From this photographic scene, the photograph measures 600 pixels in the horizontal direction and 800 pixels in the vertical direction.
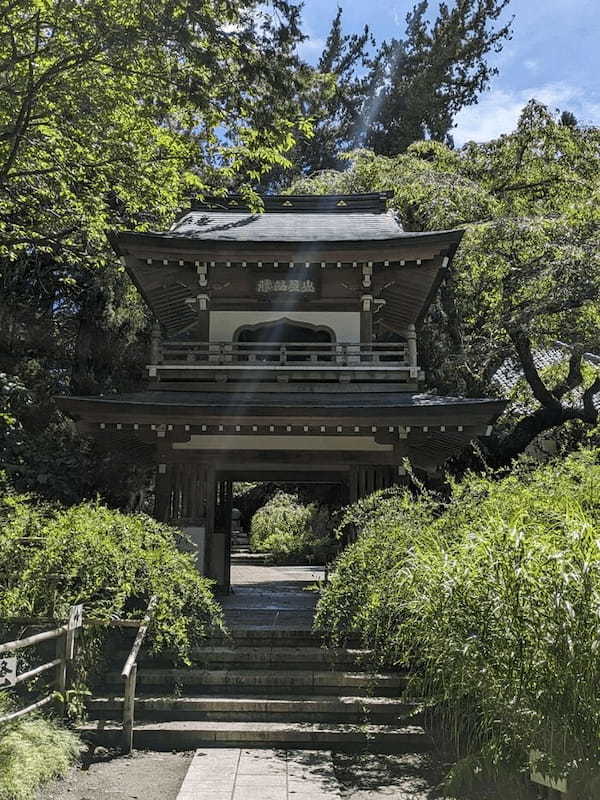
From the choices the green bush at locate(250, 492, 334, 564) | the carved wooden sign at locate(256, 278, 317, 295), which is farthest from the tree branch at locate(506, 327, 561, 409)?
the green bush at locate(250, 492, 334, 564)

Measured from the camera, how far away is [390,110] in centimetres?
2762

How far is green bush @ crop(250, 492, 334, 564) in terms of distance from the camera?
23.1 meters

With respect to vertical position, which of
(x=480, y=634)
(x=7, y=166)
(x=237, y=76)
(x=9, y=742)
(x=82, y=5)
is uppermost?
(x=82, y=5)

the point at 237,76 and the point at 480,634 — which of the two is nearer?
the point at 480,634

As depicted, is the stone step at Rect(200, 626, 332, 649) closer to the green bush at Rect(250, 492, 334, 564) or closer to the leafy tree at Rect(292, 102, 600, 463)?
the leafy tree at Rect(292, 102, 600, 463)

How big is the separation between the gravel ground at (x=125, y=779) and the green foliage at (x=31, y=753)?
4.5 inches

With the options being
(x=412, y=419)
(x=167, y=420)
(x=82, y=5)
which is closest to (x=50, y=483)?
(x=167, y=420)

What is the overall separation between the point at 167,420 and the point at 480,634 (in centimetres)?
728

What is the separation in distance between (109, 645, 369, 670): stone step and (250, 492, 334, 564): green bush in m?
13.3

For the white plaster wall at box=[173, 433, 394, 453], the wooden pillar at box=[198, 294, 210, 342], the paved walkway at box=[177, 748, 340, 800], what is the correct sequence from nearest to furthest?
the paved walkway at box=[177, 748, 340, 800] → the white plaster wall at box=[173, 433, 394, 453] → the wooden pillar at box=[198, 294, 210, 342]

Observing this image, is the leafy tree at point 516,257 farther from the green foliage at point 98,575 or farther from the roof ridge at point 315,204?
the green foliage at point 98,575

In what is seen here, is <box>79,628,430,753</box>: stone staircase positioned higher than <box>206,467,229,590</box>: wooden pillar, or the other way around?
<box>206,467,229,590</box>: wooden pillar

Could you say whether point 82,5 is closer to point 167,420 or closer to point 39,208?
point 39,208

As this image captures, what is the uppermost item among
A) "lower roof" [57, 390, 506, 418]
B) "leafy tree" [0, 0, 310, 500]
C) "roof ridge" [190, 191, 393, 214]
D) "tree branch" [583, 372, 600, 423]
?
"roof ridge" [190, 191, 393, 214]
